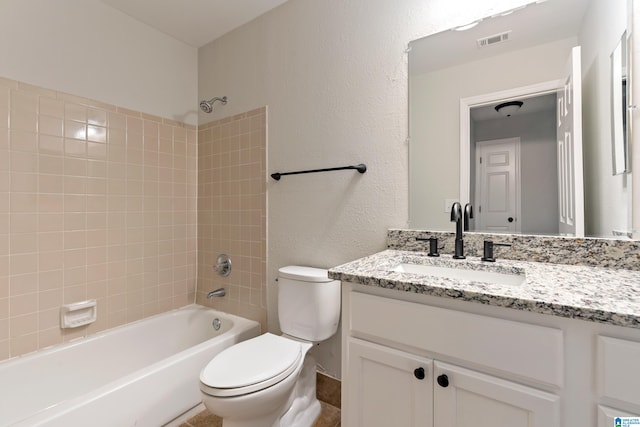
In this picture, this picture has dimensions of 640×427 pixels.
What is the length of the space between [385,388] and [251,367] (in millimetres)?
560

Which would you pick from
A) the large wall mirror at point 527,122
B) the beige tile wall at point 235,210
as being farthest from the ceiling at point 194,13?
the large wall mirror at point 527,122

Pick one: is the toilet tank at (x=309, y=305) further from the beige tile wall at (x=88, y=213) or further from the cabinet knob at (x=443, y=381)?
the beige tile wall at (x=88, y=213)

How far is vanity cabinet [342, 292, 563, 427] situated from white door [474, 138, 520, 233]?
2.00ft

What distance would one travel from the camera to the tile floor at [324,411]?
1.45 meters

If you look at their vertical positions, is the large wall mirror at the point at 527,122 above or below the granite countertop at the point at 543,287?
above

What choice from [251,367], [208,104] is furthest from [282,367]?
[208,104]

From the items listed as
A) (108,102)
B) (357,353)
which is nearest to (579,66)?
(357,353)

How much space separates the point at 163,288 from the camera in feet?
6.77

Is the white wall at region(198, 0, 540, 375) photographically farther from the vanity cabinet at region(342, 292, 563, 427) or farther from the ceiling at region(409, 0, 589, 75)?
the vanity cabinet at region(342, 292, 563, 427)

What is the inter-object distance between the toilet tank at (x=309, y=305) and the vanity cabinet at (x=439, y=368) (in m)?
Result: 0.50

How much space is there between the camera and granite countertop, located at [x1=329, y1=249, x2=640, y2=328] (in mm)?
601

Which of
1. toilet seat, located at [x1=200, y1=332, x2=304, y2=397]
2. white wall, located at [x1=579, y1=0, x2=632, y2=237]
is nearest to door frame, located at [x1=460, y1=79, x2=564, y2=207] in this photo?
white wall, located at [x1=579, y1=0, x2=632, y2=237]

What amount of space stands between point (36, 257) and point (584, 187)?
251 cm

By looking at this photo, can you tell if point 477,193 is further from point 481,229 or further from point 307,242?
point 307,242
